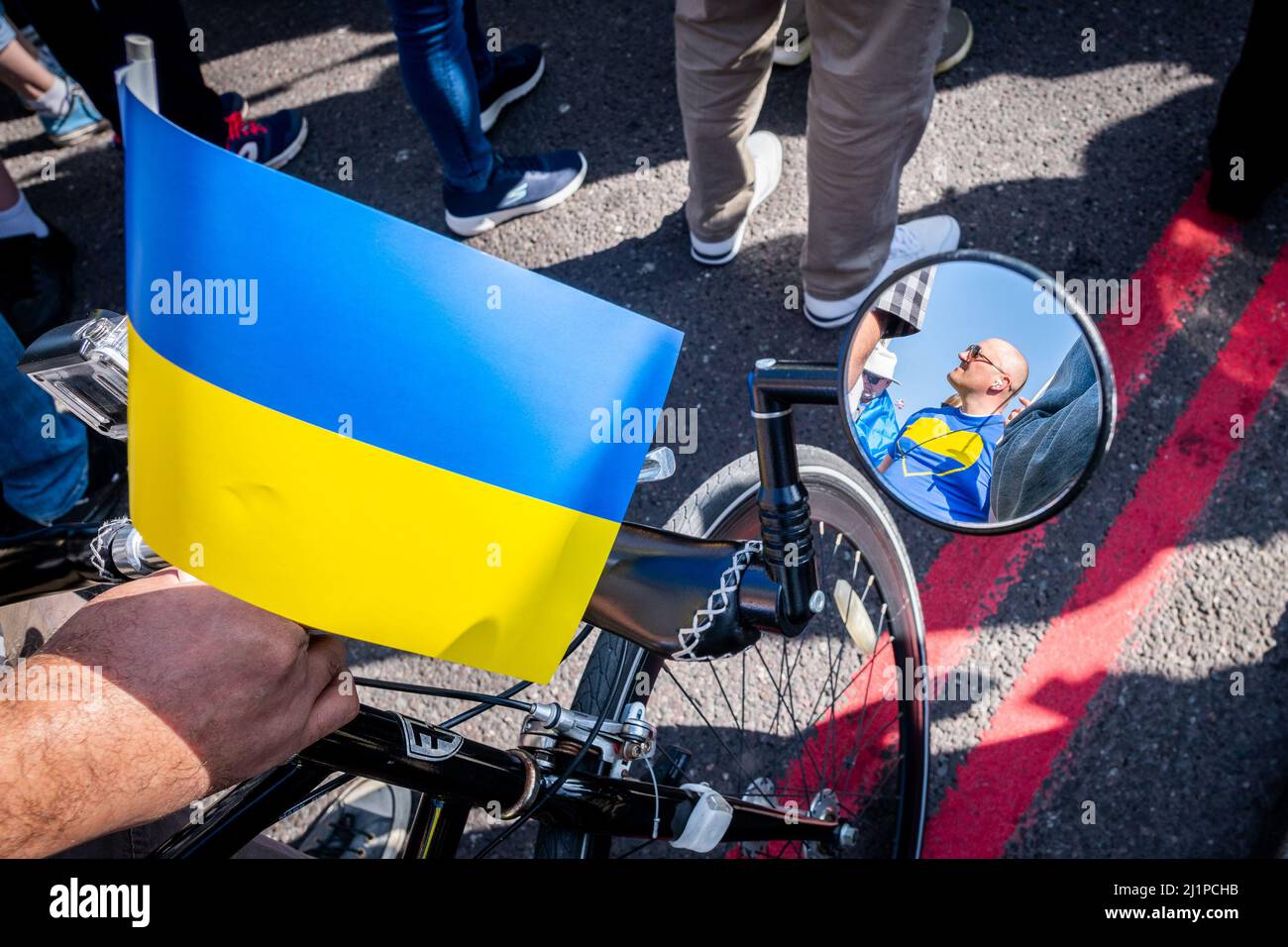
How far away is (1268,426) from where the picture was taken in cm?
283

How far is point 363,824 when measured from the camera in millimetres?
2412

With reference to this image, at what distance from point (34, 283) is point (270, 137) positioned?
1.06 metres

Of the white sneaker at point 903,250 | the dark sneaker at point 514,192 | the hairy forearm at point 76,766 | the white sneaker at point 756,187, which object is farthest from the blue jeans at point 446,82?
the hairy forearm at point 76,766

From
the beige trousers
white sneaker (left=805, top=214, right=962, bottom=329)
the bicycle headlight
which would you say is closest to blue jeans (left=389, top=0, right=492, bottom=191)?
the beige trousers

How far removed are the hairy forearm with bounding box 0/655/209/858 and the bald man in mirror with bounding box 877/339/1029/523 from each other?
811 millimetres

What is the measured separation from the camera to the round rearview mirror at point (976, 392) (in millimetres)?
1032

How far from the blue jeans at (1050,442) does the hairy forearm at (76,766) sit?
2.90 ft

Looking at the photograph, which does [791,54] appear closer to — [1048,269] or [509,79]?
[509,79]

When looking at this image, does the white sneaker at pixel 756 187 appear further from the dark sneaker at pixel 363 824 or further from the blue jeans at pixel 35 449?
the blue jeans at pixel 35 449

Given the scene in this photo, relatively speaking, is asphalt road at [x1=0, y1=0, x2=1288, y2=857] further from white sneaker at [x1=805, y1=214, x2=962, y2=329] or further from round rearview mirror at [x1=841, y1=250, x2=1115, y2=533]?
round rearview mirror at [x1=841, y1=250, x2=1115, y2=533]

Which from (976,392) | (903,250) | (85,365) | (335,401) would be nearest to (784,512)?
(976,392)

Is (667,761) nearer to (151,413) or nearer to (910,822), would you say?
(910,822)

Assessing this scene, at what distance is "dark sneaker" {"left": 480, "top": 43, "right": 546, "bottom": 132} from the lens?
382 cm
